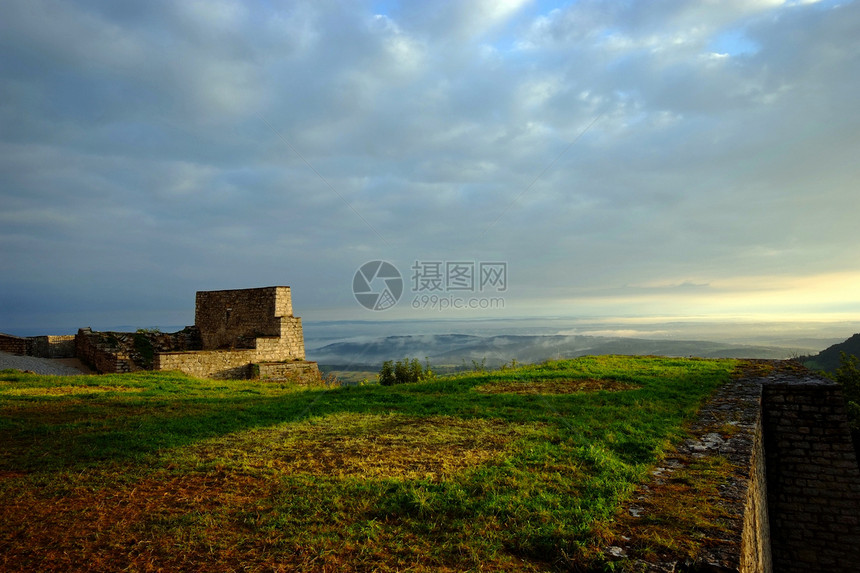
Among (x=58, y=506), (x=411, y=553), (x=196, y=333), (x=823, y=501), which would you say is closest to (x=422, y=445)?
(x=411, y=553)

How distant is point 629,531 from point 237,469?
380 centimetres

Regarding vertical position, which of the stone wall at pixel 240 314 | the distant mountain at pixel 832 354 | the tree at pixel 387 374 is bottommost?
the distant mountain at pixel 832 354

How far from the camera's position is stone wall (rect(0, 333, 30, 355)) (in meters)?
18.6

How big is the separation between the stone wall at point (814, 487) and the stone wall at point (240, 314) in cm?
1438

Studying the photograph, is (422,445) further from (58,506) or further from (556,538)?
(58,506)

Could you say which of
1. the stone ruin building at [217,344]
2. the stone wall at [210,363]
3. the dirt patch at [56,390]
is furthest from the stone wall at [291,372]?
the dirt patch at [56,390]

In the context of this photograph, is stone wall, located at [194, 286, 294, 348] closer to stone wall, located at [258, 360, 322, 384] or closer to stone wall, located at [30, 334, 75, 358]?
stone wall, located at [258, 360, 322, 384]

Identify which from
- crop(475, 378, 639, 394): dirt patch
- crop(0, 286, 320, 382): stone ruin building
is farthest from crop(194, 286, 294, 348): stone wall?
crop(475, 378, 639, 394): dirt patch

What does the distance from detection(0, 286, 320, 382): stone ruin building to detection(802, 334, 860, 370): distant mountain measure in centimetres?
4568

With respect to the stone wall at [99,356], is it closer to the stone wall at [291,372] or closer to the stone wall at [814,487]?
the stone wall at [291,372]

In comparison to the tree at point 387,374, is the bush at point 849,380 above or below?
below

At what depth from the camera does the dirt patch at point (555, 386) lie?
1006cm

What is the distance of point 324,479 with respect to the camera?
14.9 feet

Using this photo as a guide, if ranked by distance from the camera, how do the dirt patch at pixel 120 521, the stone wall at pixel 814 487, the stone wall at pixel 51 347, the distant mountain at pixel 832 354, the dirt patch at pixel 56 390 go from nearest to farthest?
the dirt patch at pixel 120 521 → the stone wall at pixel 814 487 → the dirt patch at pixel 56 390 → the stone wall at pixel 51 347 → the distant mountain at pixel 832 354
